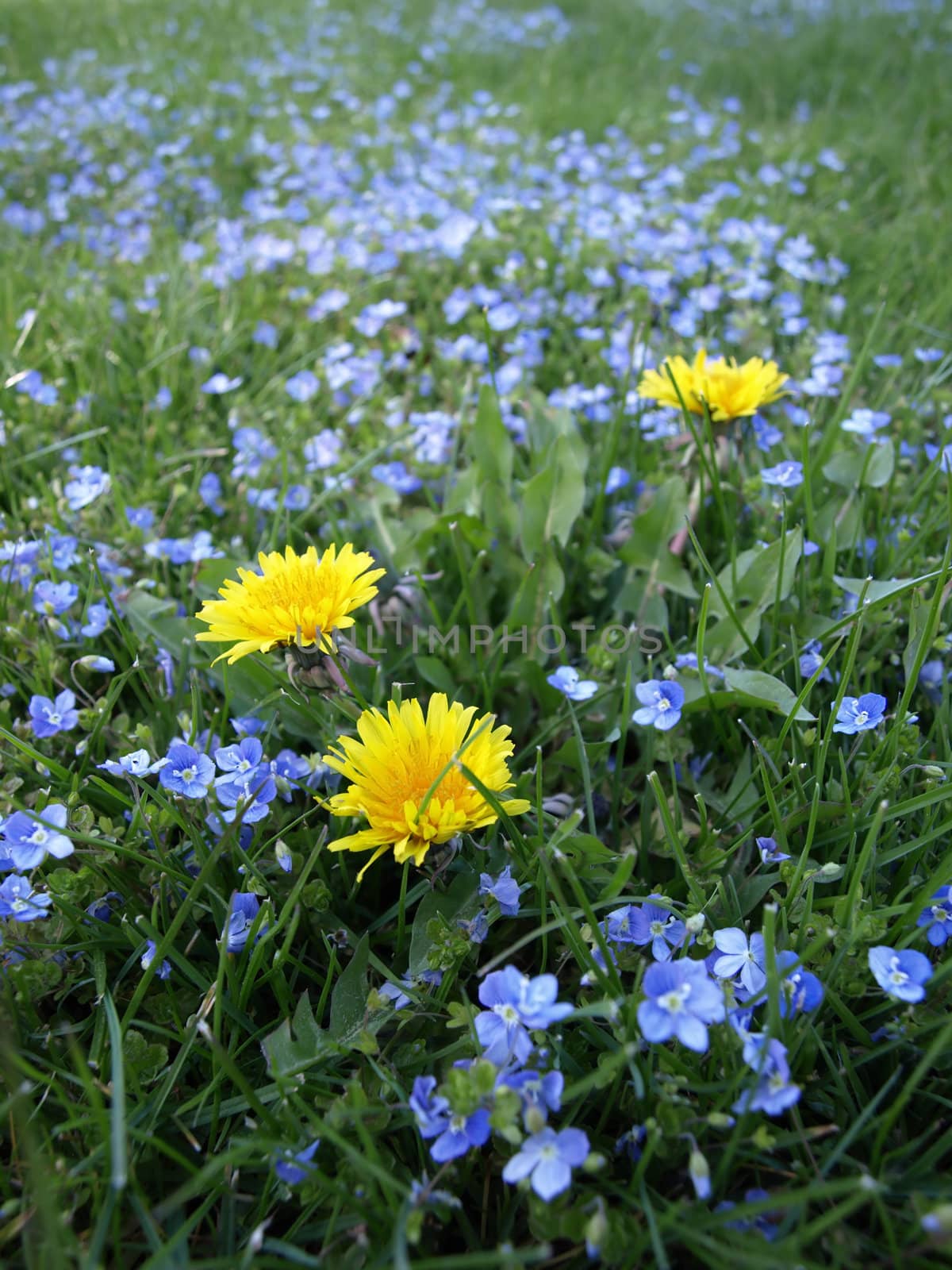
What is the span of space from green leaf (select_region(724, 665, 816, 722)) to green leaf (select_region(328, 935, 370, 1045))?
2.44 feet

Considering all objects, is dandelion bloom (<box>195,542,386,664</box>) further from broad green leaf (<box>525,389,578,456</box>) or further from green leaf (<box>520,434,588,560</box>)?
broad green leaf (<box>525,389,578,456</box>)

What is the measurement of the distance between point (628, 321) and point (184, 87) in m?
3.85

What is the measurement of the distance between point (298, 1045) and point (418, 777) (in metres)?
0.40

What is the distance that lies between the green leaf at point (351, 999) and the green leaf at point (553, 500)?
961 millimetres

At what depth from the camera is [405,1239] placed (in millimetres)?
1091

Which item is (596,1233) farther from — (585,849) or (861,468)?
(861,468)

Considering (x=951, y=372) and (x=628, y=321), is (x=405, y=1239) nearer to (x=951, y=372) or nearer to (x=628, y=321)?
(x=951, y=372)

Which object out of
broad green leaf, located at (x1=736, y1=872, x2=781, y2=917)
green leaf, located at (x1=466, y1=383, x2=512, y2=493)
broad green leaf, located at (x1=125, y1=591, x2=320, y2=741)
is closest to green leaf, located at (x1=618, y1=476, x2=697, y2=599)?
green leaf, located at (x1=466, y1=383, x2=512, y2=493)

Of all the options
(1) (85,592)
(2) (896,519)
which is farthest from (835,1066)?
(1) (85,592)

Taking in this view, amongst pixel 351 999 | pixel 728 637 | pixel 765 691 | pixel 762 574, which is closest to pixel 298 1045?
pixel 351 999

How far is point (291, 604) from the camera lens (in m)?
1.41

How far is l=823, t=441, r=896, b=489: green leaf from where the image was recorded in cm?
212

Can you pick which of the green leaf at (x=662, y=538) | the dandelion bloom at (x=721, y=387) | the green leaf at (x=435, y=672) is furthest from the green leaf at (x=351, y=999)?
the dandelion bloom at (x=721, y=387)

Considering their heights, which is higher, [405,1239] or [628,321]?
[628,321]
